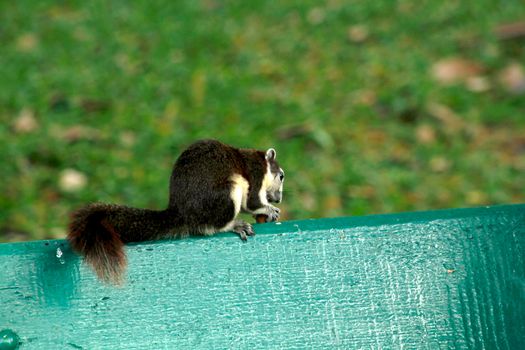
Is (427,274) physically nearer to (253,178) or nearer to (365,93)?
(253,178)

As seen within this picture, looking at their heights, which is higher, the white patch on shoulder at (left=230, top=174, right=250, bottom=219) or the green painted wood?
the white patch on shoulder at (left=230, top=174, right=250, bottom=219)

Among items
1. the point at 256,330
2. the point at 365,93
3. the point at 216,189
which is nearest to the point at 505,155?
the point at 365,93

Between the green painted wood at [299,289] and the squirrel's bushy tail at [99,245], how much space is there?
1.5 inches

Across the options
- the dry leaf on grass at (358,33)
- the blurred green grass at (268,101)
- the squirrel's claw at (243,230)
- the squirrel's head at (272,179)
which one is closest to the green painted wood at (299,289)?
the squirrel's claw at (243,230)

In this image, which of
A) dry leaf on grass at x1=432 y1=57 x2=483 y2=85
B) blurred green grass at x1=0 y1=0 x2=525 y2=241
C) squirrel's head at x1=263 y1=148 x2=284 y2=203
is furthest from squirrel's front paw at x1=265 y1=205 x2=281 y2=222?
dry leaf on grass at x1=432 y1=57 x2=483 y2=85

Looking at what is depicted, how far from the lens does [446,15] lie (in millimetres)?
7945

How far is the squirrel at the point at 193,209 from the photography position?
7.95 ft

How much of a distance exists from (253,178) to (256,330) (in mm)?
1033

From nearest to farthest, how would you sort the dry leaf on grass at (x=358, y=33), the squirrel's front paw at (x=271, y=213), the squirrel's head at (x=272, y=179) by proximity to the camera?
the squirrel's front paw at (x=271, y=213), the squirrel's head at (x=272, y=179), the dry leaf on grass at (x=358, y=33)

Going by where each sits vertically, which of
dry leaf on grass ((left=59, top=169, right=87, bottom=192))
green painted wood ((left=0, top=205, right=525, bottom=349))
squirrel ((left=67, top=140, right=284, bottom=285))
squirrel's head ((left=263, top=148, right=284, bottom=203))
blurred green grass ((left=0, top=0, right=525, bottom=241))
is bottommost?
green painted wood ((left=0, top=205, right=525, bottom=349))

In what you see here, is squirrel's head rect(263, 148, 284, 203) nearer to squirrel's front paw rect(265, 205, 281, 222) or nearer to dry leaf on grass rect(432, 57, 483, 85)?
squirrel's front paw rect(265, 205, 281, 222)

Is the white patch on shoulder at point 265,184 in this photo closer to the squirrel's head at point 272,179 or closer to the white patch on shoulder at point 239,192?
the squirrel's head at point 272,179

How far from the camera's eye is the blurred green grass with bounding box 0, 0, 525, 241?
558cm

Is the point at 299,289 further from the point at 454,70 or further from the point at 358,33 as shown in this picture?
the point at 358,33
